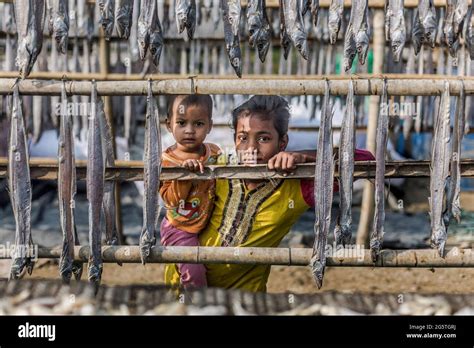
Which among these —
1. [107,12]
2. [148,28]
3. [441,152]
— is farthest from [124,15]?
[441,152]

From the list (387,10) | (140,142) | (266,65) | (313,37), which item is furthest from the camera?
(140,142)

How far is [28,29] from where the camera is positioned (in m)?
4.08

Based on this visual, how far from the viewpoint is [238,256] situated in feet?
13.5

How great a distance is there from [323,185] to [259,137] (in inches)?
24.4

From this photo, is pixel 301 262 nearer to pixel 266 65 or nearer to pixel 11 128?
pixel 11 128

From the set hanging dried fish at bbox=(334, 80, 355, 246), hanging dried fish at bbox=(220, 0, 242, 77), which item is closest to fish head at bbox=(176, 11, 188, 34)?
hanging dried fish at bbox=(220, 0, 242, 77)

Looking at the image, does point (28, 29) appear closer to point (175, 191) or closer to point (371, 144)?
point (175, 191)

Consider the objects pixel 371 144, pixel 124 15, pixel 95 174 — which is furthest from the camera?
pixel 371 144

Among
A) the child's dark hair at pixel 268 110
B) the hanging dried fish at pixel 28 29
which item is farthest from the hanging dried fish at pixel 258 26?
the hanging dried fish at pixel 28 29

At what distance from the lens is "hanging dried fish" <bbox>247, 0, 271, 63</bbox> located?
4.25m

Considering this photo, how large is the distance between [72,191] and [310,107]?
20.0 ft

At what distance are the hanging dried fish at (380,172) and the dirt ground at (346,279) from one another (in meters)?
2.83

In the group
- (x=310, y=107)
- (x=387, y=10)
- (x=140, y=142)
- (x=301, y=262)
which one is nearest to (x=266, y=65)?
(x=310, y=107)

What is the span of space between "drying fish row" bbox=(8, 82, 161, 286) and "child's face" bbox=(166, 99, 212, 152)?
423 millimetres
